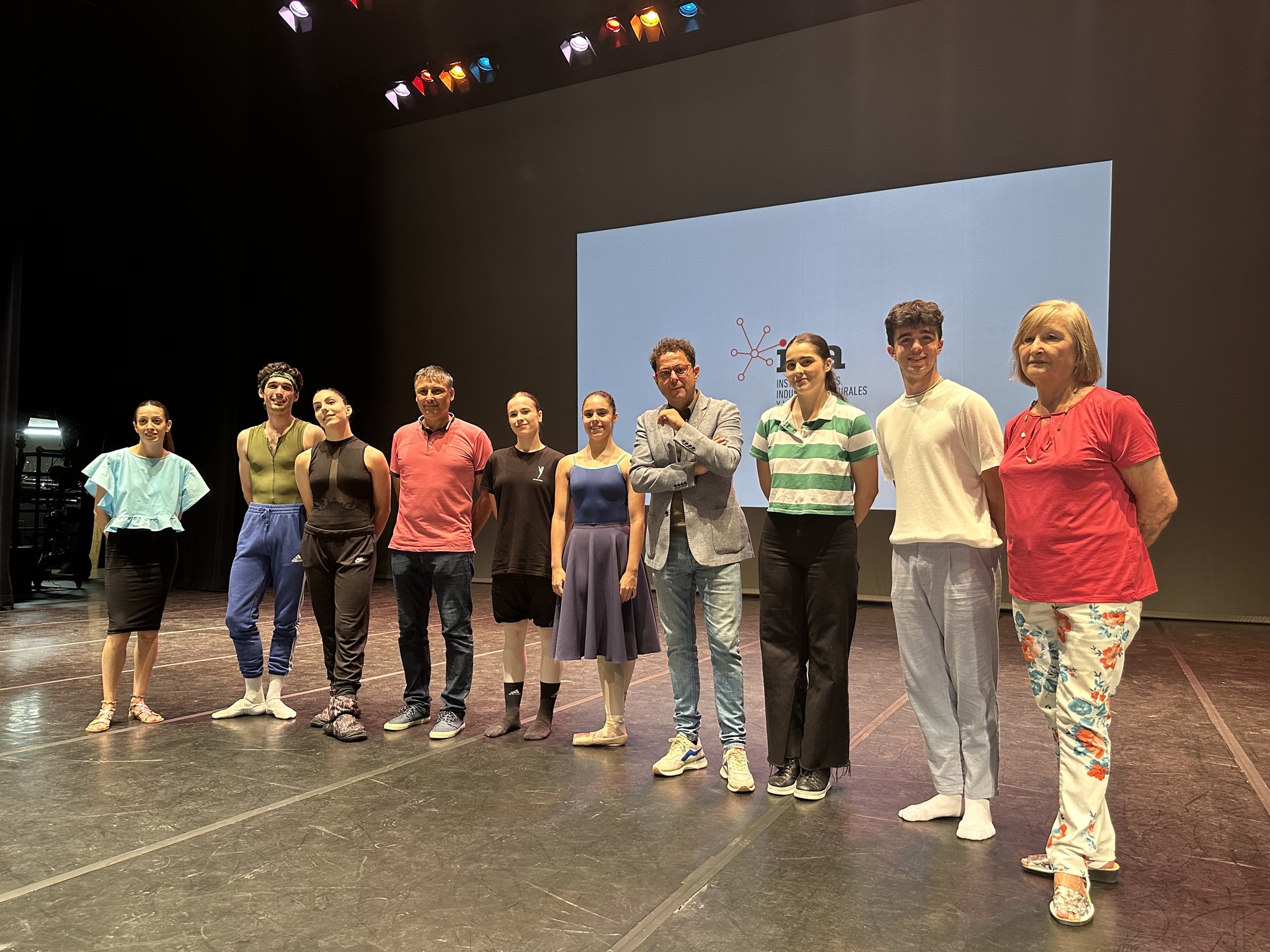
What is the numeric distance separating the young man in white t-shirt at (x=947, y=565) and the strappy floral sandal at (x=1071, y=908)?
46 centimetres

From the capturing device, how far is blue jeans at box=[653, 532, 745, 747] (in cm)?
296

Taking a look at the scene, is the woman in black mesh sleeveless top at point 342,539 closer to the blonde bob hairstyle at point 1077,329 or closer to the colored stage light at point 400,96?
the blonde bob hairstyle at point 1077,329

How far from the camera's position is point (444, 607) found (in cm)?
358

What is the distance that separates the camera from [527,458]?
3590mm

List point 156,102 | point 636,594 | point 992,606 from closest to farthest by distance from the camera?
point 992,606
point 636,594
point 156,102

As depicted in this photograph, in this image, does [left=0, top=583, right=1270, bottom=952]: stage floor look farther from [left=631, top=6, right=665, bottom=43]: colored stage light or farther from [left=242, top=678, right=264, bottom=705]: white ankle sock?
[left=631, top=6, right=665, bottom=43]: colored stage light

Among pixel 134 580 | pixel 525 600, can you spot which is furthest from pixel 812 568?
pixel 134 580

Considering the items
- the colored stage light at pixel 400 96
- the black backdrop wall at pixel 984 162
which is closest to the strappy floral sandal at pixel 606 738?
the black backdrop wall at pixel 984 162

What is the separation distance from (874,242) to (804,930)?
6108 millimetres

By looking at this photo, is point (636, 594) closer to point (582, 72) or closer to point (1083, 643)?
point (1083, 643)

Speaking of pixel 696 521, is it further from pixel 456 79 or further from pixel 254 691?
pixel 456 79

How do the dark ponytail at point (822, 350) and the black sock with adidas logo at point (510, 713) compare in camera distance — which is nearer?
the dark ponytail at point (822, 350)

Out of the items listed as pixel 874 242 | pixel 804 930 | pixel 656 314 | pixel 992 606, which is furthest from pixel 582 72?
pixel 804 930

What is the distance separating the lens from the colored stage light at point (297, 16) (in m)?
8.93
